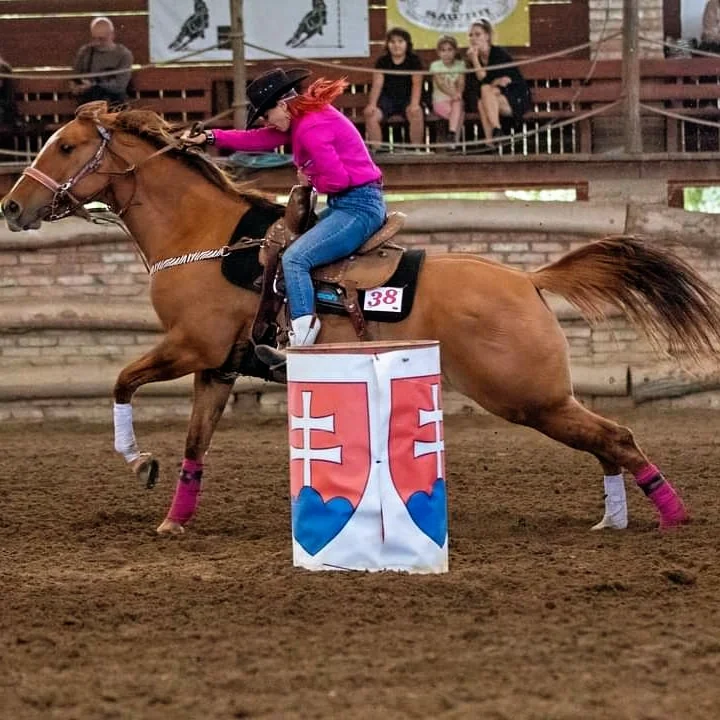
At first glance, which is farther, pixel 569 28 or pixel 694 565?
pixel 569 28

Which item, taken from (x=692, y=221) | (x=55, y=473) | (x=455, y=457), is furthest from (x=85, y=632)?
(x=692, y=221)

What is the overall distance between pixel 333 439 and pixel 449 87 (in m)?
8.12

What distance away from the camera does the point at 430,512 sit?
214 inches

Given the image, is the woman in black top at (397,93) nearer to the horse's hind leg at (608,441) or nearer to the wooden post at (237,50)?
the wooden post at (237,50)

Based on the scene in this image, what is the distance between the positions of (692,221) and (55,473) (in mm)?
6493

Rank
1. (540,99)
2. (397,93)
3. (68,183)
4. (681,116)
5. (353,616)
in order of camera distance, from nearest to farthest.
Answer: (353,616) < (68,183) < (681,116) < (397,93) < (540,99)

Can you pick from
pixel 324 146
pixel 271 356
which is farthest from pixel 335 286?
pixel 324 146

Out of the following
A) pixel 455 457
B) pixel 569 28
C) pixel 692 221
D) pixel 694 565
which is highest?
pixel 569 28

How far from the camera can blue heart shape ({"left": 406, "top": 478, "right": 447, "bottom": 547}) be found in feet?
17.7

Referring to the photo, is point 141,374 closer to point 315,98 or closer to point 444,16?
point 315,98

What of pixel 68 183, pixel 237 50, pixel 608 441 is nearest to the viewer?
pixel 608 441

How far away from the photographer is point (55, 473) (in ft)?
29.2

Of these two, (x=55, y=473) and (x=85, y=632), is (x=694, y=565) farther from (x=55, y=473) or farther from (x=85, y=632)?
(x=55, y=473)

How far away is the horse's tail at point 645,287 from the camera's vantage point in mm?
6668
